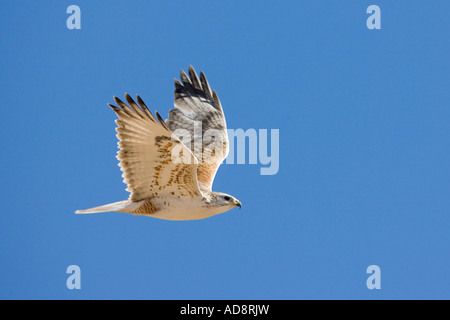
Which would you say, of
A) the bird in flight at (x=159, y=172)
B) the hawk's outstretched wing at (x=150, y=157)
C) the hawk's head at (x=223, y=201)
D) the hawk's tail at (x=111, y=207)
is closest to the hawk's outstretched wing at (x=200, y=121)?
the bird in flight at (x=159, y=172)

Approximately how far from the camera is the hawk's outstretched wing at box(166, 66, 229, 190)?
10.3m

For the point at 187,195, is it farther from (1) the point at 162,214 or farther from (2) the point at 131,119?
(2) the point at 131,119

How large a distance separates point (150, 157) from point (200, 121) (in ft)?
9.72

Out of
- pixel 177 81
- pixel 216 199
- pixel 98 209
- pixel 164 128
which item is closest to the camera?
pixel 164 128

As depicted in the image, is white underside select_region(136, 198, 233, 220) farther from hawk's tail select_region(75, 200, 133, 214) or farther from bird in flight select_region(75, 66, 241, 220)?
hawk's tail select_region(75, 200, 133, 214)

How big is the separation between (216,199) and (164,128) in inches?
58.1

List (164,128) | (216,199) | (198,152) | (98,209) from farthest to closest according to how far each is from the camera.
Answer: (198,152) → (216,199) → (98,209) → (164,128)

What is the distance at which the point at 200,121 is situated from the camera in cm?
1093

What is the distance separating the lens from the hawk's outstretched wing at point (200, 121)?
1028 cm

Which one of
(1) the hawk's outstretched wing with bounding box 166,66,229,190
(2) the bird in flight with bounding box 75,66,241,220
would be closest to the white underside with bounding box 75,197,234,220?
(2) the bird in flight with bounding box 75,66,241,220

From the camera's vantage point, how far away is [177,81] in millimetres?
11062

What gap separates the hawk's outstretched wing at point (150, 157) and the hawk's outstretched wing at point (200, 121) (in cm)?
166

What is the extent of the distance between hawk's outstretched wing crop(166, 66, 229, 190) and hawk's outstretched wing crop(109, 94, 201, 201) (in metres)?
1.66
